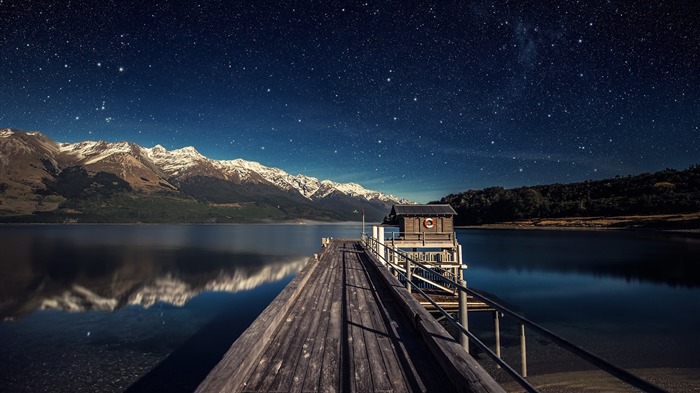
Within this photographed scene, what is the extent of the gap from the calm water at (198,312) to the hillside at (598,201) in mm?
87512

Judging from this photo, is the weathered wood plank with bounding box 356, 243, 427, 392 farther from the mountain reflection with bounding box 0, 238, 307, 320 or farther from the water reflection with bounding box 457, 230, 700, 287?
the water reflection with bounding box 457, 230, 700, 287

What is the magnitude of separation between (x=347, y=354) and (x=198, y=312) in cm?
2254

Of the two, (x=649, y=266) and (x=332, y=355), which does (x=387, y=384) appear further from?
(x=649, y=266)

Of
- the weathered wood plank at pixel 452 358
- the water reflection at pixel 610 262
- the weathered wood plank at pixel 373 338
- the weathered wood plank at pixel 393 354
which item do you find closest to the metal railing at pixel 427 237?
the water reflection at pixel 610 262

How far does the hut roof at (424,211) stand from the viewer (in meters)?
37.4

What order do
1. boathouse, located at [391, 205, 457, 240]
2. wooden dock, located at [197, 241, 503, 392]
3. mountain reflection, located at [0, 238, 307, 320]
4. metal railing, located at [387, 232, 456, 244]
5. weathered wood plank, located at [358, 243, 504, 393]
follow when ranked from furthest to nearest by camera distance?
boathouse, located at [391, 205, 457, 240], metal railing, located at [387, 232, 456, 244], mountain reflection, located at [0, 238, 307, 320], wooden dock, located at [197, 241, 503, 392], weathered wood plank, located at [358, 243, 504, 393]

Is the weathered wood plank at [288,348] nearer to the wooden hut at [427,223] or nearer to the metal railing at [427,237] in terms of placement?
the metal railing at [427,237]

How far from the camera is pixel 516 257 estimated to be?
58.5 metres

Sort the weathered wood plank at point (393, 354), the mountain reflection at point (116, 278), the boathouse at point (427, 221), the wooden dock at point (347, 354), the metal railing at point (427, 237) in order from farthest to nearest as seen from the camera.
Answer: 1. the boathouse at point (427, 221)
2. the metal railing at point (427, 237)
3. the mountain reflection at point (116, 278)
4. the weathered wood plank at point (393, 354)
5. the wooden dock at point (347, 354)

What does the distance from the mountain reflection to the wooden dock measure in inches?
944

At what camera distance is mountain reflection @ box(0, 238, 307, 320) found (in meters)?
28.1

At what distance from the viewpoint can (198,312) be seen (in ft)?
83.1

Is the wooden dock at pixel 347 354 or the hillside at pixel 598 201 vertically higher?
the hillside at pixel 598 201

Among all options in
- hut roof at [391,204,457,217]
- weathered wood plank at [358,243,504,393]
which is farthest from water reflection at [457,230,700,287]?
weathered wood plank at [358,243,504,393]
